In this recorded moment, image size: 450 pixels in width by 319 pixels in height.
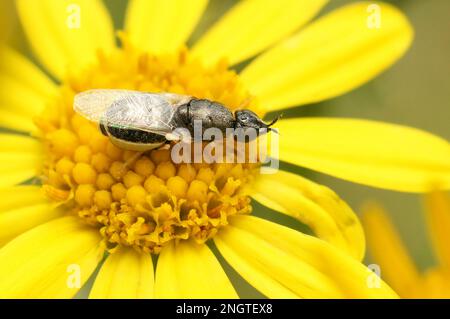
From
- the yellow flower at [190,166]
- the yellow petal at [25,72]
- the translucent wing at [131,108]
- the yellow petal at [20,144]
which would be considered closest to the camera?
the translucent wing at [131,108]

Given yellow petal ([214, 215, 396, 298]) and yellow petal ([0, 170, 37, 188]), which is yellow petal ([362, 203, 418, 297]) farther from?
yellow petal ([0, 170, 37, 188])

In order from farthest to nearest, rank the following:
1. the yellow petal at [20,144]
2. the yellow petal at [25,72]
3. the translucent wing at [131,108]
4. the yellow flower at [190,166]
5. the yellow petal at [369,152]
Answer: the yellow petal at [25,72], the yellow petal at [20,144], the yellow petal at [369,152], the yellow flower at [190,166], the translucent wing at [131,108]

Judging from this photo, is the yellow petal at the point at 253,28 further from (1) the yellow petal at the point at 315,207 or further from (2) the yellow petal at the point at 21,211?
(2) the yellow petal at the point at 21,211

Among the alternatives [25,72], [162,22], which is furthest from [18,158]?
[162,22]

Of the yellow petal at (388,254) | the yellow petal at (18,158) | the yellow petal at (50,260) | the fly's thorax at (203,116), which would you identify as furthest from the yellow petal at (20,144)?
the yellow petal at (388,254)

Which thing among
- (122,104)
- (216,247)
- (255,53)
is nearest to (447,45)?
(255,53)

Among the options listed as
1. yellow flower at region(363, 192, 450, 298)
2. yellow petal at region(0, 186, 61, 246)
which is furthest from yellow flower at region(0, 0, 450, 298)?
yellow flower at region(363, 192, 450, 298)

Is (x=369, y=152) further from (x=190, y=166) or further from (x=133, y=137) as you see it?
(x=133, y=137)
